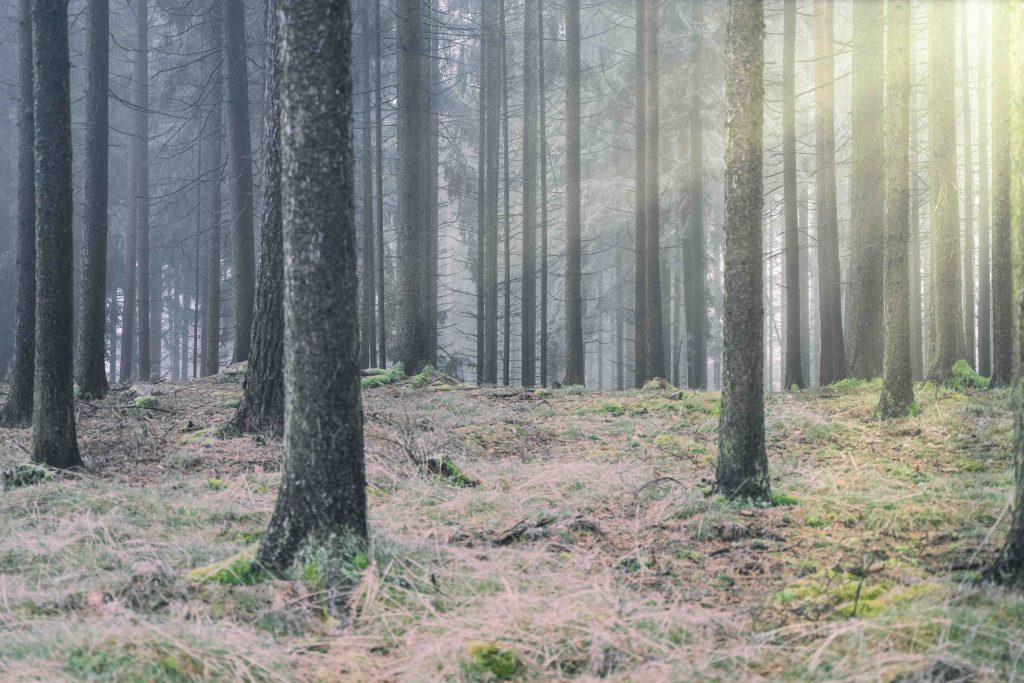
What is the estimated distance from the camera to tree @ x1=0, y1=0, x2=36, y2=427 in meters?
9.32

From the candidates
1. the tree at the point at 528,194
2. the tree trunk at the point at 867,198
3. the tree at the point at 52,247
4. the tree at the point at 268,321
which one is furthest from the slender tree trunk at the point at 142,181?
the tree trunk at the point at 867,198

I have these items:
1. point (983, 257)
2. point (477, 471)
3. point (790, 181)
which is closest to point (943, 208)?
point (790, 181)

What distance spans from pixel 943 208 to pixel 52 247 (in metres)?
11.8

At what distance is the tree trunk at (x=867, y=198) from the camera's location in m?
12.8

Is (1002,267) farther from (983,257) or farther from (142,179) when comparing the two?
(142,179)

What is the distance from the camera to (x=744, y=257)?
536 cm

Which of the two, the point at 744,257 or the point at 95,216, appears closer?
the point at 744,257

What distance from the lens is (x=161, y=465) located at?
7.20m

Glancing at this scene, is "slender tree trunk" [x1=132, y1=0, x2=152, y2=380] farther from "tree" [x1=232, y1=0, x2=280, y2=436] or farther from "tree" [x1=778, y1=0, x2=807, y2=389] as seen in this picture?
"tree" [x1=778, y1=0, x2=807, y2=389]

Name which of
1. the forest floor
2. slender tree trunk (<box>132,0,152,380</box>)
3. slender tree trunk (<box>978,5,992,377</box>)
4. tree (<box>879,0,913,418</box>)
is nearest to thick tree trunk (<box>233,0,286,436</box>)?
the forest floor

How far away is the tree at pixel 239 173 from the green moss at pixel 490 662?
14071 mm

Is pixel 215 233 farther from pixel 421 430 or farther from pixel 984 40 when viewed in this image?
pixel 984 40

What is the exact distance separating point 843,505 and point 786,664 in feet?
8.71

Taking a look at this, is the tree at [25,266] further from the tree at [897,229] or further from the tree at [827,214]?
the tree at [827,214]
